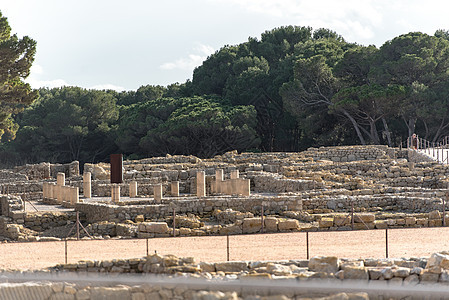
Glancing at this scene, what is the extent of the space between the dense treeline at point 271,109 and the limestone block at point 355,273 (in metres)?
44.0

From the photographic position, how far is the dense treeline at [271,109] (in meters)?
59.0

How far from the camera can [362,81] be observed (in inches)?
2520

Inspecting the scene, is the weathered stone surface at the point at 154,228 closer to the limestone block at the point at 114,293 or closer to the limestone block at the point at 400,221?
the limestone block at the point at 400,221

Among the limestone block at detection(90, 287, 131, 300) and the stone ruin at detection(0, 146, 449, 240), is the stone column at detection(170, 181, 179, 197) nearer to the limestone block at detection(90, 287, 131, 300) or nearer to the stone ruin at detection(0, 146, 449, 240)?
the stone ruin at detection(0, 146, 449, 240)

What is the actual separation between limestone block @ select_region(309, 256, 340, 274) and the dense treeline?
43.6 m

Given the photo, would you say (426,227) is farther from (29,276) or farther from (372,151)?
(372,151)

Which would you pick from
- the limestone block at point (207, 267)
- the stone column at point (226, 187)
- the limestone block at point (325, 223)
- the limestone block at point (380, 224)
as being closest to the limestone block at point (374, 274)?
the limestone block at point (207, 267)

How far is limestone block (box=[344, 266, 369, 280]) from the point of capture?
1334 centimetres

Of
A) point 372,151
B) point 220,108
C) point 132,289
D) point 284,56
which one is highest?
point 284,56

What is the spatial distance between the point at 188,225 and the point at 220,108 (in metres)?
40.3

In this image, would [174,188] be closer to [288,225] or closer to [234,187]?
[234,187]

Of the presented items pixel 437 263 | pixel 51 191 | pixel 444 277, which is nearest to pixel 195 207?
pixel 51 191

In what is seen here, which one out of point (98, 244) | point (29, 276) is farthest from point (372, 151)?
point (29, 276)

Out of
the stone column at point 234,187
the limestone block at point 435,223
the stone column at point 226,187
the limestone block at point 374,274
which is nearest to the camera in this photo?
the limestone block at point 374,274
